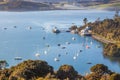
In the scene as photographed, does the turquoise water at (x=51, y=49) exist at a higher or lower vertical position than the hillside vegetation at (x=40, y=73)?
lower

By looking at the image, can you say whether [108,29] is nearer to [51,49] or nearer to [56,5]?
[51,49]

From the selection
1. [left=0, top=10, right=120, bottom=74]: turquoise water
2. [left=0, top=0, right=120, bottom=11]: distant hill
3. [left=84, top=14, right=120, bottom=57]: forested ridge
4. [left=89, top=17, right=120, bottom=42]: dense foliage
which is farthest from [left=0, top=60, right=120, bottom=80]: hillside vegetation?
[left=0, top=0, right=120, bottom=11]: distant hill

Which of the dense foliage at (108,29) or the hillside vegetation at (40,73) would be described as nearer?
the hillside vegetation at (40,73)

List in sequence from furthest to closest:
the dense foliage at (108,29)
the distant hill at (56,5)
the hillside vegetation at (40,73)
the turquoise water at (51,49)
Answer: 1. the distant hill at (56,5)
2. the dense foliage at (108,29)
3. the turquoise water at (51,49)
4. the hillside vegetation at (40,73)

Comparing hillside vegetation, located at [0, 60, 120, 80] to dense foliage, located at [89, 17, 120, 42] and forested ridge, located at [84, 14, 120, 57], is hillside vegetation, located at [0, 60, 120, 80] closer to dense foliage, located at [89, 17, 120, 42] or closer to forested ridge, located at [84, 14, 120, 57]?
forested ridge, located at [84, 14, 120, 57]

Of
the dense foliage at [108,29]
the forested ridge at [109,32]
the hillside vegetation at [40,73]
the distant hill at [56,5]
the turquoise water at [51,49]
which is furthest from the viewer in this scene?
the distant hill at [56,5]

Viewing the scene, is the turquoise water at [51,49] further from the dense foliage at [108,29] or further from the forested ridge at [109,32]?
the dense foliage at [108,29]

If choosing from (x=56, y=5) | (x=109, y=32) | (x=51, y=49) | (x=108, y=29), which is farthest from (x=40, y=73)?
(x=56, y=5)

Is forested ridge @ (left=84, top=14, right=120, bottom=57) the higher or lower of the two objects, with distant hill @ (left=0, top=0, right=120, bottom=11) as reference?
higher

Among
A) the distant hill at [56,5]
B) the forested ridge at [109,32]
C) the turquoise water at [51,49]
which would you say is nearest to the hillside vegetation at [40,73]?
the turquoise water at [51,49]

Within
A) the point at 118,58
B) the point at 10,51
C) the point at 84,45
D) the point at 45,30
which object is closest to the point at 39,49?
the point at 10,51

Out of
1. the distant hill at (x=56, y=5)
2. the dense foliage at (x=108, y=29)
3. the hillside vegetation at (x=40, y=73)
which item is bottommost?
the distant hill at (x=56, y=5)
